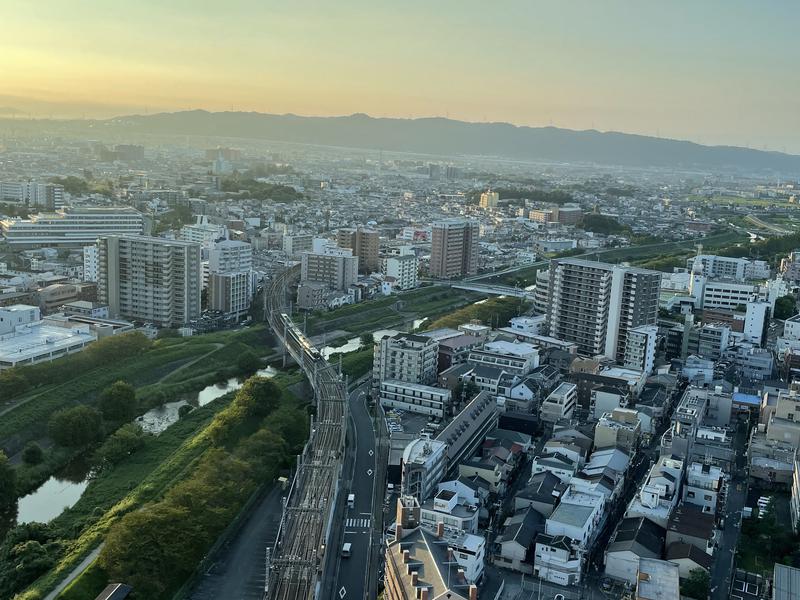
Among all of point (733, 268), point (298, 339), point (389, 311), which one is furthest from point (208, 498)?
point (733, 268)

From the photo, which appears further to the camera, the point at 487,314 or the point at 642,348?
the point at 487,314

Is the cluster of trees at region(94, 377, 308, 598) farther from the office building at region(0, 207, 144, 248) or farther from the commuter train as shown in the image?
the office building at region(0, 207, 144, 248)

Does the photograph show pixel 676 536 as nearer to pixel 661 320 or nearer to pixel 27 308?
pixel 661 320

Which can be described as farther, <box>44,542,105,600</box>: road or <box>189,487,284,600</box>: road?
<box>189,487,284,600</box>: road

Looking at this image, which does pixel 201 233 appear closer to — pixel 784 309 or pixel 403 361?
pixel 403 361

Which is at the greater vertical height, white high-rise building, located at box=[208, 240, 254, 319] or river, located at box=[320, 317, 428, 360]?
white high-rise building, located at box=[208, 240, 254, 319]

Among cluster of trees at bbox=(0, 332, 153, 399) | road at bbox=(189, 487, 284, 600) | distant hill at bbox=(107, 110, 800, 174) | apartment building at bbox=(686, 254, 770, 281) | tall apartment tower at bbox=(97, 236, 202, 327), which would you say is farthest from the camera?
distant hill at bbox=(107, 110, 800, 174)

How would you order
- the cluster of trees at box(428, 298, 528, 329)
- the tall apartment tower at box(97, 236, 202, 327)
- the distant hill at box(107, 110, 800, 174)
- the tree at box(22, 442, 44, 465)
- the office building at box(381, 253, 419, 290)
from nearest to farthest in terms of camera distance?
the tree at box(22, 442, 44, 465) < the cluster of trees at box(428, 298, 528, 329) < the tall apartment tower at box(97, 236, 202, 327) < the office building at box(381, 253, 419, 290) < the distant hill at box(107, 110, 800, 174)

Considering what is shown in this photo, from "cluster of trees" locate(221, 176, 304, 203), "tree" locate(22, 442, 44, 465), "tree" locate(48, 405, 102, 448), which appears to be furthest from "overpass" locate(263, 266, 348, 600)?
"cluster of trees" locate(221, 176, 304, 203)
